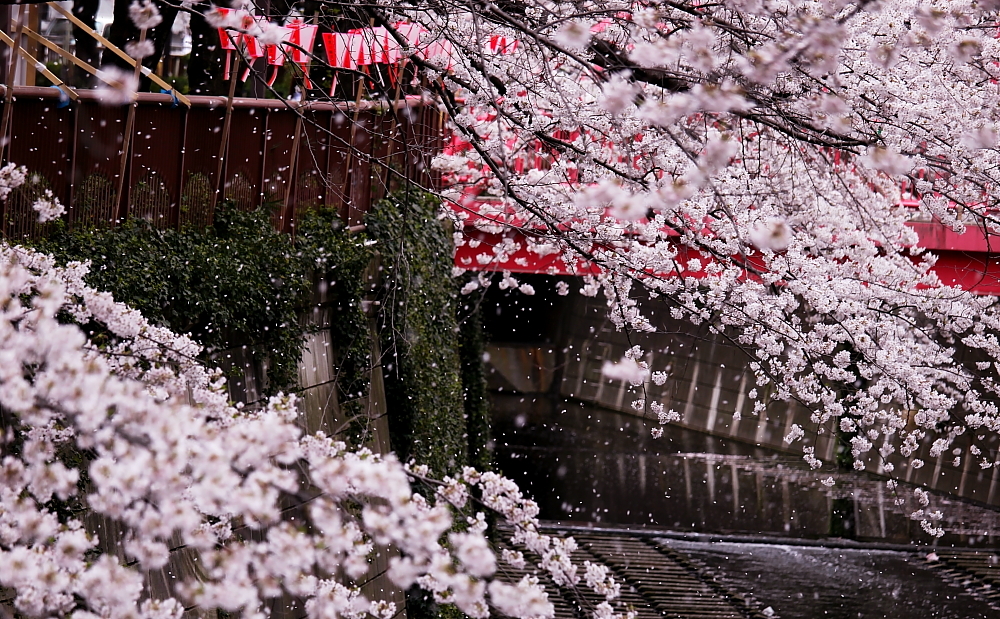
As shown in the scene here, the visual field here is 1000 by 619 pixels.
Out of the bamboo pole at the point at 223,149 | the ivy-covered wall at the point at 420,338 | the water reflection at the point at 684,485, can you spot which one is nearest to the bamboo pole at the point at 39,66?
the bamboo pole at the point at 223,149

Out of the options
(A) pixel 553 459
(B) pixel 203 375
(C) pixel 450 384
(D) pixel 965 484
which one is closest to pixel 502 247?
(C) pixel 450 384

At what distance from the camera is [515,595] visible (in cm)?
240

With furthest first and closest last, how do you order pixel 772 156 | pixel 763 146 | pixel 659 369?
pixel 659 369 → pixel 763 146 → pixel 772 156

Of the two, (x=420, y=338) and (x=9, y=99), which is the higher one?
(x=9, y=99)

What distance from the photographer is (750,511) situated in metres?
16.7

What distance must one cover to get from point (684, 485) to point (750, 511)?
2060mm

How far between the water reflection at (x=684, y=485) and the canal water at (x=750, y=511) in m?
0.03

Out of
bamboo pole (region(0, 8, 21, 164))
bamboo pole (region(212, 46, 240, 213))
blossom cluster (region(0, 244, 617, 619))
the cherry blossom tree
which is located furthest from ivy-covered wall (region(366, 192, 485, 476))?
blossom cluster (region(0, 244, 617, 619))

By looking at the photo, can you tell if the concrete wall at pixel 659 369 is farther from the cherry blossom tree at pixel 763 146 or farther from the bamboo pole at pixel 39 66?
the bamboo pole at pixel 39 66

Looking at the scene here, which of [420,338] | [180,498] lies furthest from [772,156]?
[180,498]

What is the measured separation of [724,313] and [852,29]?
75.9 inches

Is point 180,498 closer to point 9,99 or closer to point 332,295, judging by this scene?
point 9,99

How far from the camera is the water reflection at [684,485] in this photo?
50.8 ft

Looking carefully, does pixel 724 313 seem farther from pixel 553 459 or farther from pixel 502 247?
pixel 553 459
